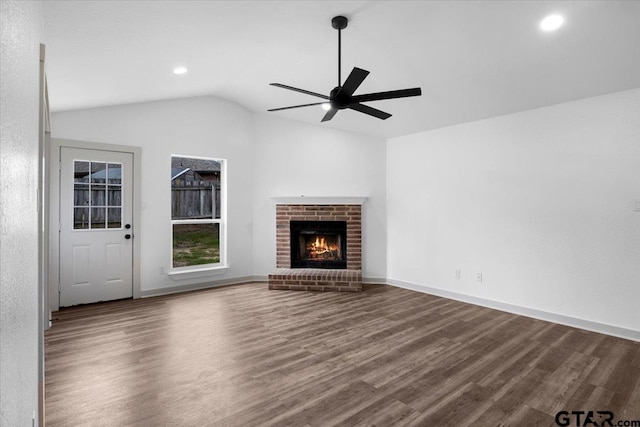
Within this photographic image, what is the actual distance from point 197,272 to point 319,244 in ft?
7.08

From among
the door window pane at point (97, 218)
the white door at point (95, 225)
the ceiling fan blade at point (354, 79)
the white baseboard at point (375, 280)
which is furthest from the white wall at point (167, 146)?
the ceiling fan blade at point (354, 79)

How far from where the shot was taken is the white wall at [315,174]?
6.00 m

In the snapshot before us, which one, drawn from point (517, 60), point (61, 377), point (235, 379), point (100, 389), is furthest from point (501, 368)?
point (61, 377)

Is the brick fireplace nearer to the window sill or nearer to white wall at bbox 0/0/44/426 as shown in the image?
the window sill

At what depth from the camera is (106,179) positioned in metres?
4.78

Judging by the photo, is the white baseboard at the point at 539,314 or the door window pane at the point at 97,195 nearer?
the white baseboard at the point at 539,314

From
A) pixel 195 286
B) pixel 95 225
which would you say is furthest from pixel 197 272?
pixel 95 225

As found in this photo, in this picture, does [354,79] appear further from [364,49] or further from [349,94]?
[364,49]

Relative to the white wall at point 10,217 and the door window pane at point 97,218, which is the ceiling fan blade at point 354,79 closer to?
the white wall at point 10,217

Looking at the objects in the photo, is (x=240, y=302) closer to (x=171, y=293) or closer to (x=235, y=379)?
(x=171, y=293)

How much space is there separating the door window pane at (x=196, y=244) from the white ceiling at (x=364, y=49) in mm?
2551

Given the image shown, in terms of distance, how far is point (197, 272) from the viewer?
18.0 ft

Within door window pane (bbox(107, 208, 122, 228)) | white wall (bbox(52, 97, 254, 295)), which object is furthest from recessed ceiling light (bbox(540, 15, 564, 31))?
door window pane (bbox(107, 208, 122, 228))

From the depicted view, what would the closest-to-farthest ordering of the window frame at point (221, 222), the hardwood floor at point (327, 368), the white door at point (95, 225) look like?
the hardwood floor at point (327, 368)
the white door at point (95, 225)
the window frame at point (221, 222)
